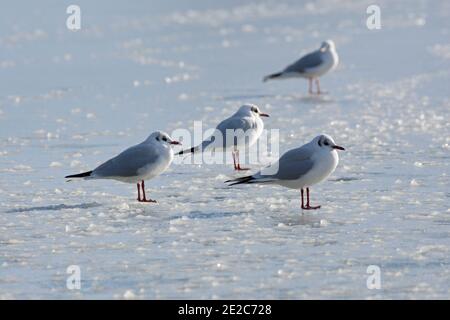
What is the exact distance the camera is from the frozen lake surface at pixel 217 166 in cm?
720

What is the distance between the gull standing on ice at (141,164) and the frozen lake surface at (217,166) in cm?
23

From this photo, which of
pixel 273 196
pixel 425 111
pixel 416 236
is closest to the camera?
pixel 416 236

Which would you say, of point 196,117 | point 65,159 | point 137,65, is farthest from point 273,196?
point 137,65

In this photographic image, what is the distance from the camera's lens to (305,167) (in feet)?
30.4

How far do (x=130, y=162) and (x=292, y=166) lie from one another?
143 centimetres

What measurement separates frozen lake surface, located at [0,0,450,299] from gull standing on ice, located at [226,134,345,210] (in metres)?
0.24

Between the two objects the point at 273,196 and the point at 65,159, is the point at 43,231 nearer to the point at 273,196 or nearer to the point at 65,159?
the point at 273,196

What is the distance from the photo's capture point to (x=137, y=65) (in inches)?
744

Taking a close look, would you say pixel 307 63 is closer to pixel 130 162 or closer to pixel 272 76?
pixel 272 76

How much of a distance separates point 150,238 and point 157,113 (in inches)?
254

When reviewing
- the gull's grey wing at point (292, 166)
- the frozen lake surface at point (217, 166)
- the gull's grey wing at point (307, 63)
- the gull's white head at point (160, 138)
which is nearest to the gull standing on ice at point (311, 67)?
the gull's grey wing at point (307, 63)

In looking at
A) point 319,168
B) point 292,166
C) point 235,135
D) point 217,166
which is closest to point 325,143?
point 319,168

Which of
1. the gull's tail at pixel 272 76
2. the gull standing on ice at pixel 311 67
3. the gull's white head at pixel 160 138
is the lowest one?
the gull's white head at pixel 160 138

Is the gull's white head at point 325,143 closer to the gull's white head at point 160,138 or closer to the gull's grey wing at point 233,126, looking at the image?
the gull's white head at point 160,138
